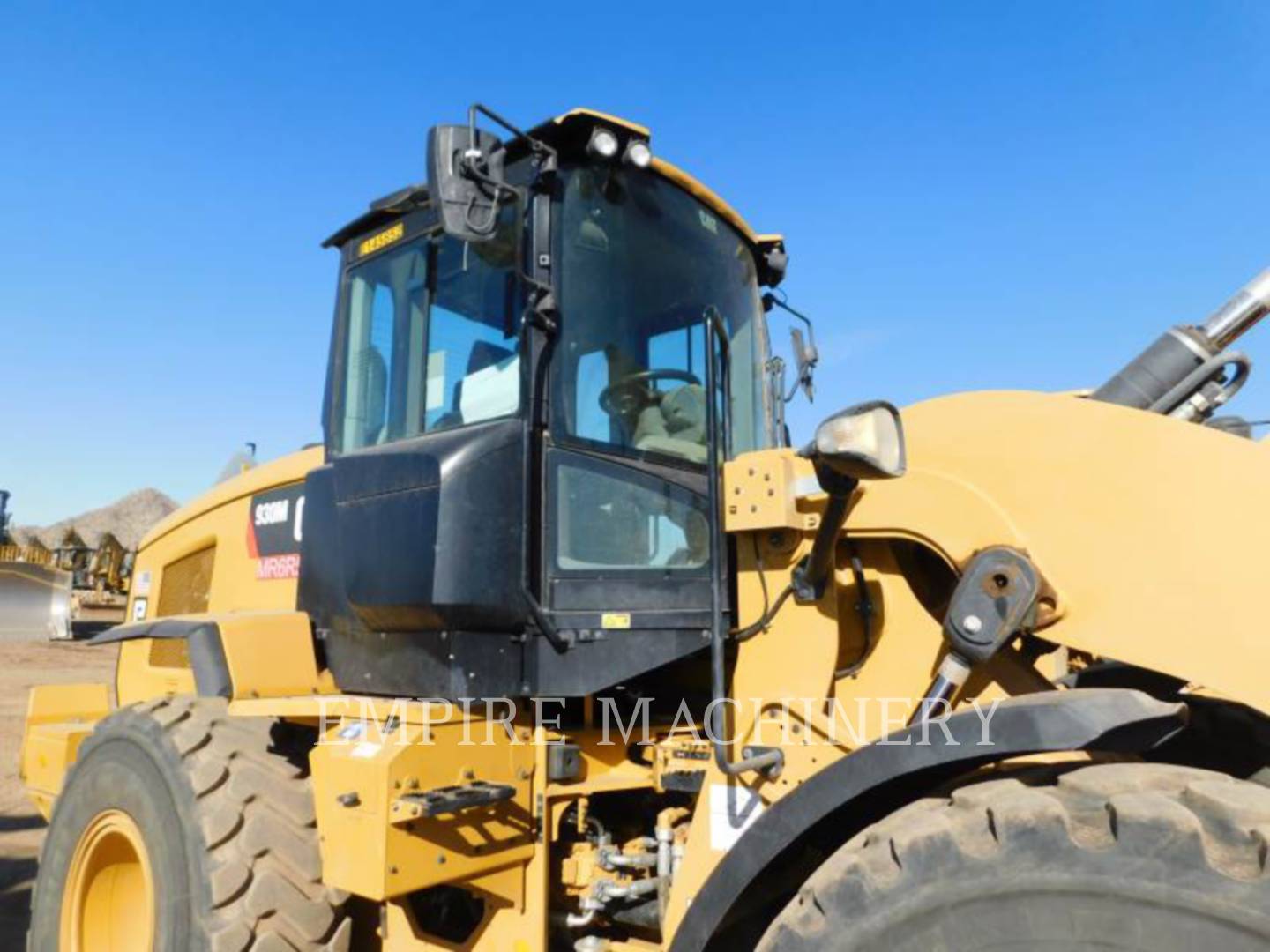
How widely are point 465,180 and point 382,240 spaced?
3.21 feet

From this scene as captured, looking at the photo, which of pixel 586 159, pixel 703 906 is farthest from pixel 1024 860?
pixel 586 159

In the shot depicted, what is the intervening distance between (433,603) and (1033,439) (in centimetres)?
171

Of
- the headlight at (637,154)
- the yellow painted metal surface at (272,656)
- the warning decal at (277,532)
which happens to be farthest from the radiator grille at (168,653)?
the headlight at (637,154)

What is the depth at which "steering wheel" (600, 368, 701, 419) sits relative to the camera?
9.94ft

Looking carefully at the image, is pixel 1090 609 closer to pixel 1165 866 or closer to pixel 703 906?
pixel 1165 866

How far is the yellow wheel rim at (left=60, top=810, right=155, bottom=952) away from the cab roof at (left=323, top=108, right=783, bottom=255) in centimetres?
239

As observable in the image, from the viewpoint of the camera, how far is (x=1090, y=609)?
2.13 m

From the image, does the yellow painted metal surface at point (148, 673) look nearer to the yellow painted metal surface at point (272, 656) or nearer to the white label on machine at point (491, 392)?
the yellow painted metal surface at point (272, 656)

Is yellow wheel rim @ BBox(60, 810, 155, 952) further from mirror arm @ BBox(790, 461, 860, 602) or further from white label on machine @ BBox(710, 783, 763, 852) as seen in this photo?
mirror arm @ BBox(790, 461, 860, 602)

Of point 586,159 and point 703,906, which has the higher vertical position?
point 586,159

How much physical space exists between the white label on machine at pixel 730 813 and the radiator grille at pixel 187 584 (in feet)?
10.3

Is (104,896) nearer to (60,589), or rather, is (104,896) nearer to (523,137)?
(523,137)

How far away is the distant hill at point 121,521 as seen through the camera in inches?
1710

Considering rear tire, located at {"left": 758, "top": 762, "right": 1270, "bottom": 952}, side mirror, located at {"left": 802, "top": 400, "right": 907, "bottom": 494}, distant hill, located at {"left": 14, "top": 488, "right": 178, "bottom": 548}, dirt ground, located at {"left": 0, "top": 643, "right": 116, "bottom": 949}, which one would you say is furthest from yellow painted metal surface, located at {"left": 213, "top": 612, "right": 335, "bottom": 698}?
distant hill, located at {"left": 14, "top": 488, "right": 178, "bottom": 548}
